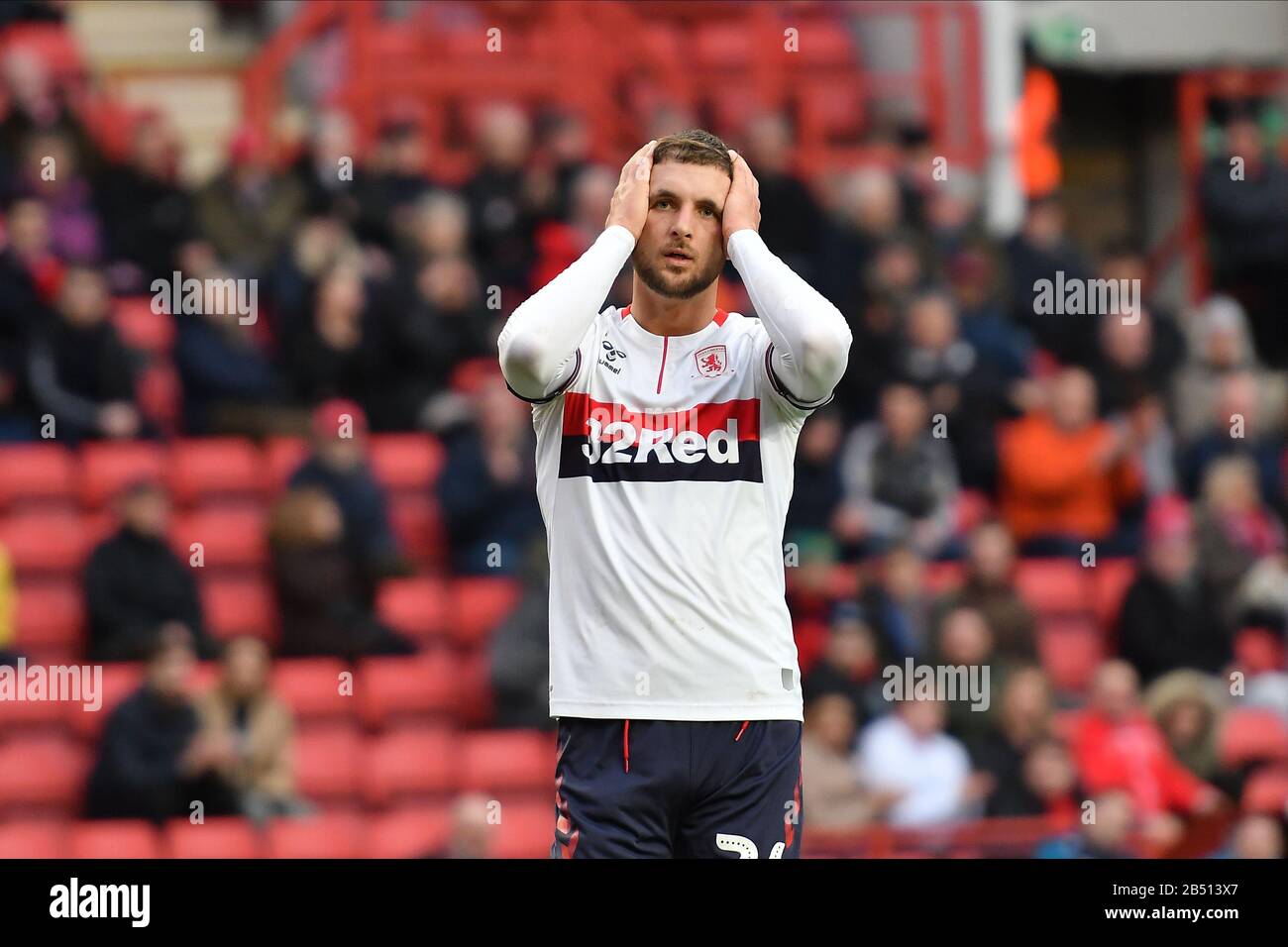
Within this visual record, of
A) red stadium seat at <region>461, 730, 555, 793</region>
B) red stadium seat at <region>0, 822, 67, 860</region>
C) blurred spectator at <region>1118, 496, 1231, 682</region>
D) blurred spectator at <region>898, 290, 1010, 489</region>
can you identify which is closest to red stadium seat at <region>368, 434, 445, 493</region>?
red stadium seat at <region>461, 730, 555, 793</region>

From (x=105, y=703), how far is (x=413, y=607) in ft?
5.00

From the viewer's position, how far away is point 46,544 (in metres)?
9.94

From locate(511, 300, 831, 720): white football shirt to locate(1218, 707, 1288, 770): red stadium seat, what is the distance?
568 centimetres

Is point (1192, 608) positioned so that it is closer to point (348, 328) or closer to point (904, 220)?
point (904, 220)

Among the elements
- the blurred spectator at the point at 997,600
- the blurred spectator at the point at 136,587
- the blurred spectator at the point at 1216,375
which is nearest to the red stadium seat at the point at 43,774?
the blurred spectator at the point at 136,587

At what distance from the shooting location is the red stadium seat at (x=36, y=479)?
10117 mm

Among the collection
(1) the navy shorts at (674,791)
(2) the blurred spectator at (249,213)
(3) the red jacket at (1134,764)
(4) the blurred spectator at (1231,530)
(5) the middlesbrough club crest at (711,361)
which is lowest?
(3) the red jacket at (1134,764)

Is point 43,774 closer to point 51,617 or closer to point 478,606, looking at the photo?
point 51,617

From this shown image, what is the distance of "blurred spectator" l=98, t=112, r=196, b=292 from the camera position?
35.2 ft

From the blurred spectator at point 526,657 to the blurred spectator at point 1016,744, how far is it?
2.02 meters

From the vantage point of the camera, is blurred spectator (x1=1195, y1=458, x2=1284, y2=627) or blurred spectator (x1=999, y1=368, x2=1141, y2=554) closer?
blurred spectator (x1=1195, y1=458, x2=1284, y2=627)

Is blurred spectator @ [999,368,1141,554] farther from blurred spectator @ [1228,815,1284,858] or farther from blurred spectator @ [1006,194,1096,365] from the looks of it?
blurred spectator @ [1228,815,1284,858]
